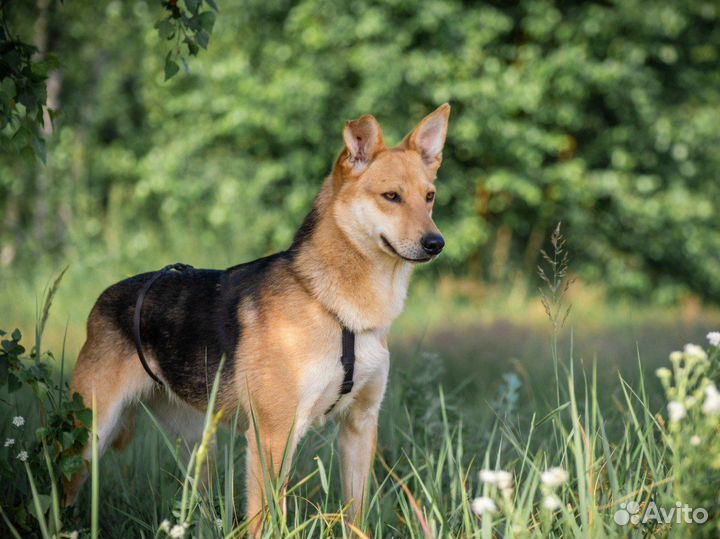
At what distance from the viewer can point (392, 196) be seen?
3752mm

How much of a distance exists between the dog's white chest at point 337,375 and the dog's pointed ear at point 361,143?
33.2 inches

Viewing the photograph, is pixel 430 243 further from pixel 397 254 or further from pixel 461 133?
pixel 461 133

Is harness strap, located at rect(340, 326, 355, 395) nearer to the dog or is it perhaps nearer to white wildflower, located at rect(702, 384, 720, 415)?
the dog

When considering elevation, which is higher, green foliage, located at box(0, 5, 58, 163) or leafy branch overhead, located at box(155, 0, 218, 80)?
leafy branch overhead, located at box(155, 0, 218, 80)

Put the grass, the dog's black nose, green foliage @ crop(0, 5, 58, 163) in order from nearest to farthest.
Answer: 1. the grass
2. green foliage @ crop(0, 5, 58, 163)
3. the dog's black nose

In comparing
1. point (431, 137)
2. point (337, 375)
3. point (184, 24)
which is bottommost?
point (337, 375)

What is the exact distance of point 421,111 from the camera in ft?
38.3

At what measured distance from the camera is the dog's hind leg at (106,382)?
361cm

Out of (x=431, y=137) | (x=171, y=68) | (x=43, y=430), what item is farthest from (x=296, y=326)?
(x=431, y=137)

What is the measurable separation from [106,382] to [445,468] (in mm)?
1894

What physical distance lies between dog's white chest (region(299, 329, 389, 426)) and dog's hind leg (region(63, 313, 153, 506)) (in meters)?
0.93

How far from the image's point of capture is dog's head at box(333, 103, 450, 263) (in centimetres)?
358

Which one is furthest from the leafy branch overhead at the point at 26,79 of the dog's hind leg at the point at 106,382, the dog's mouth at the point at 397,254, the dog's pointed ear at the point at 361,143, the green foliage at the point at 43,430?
the dog's mouth at the point at 397,254

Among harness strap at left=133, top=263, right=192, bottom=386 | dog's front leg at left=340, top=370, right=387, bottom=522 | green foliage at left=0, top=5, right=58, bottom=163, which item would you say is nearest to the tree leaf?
green foliage at left=0, top=5, right=58, bottom=163
